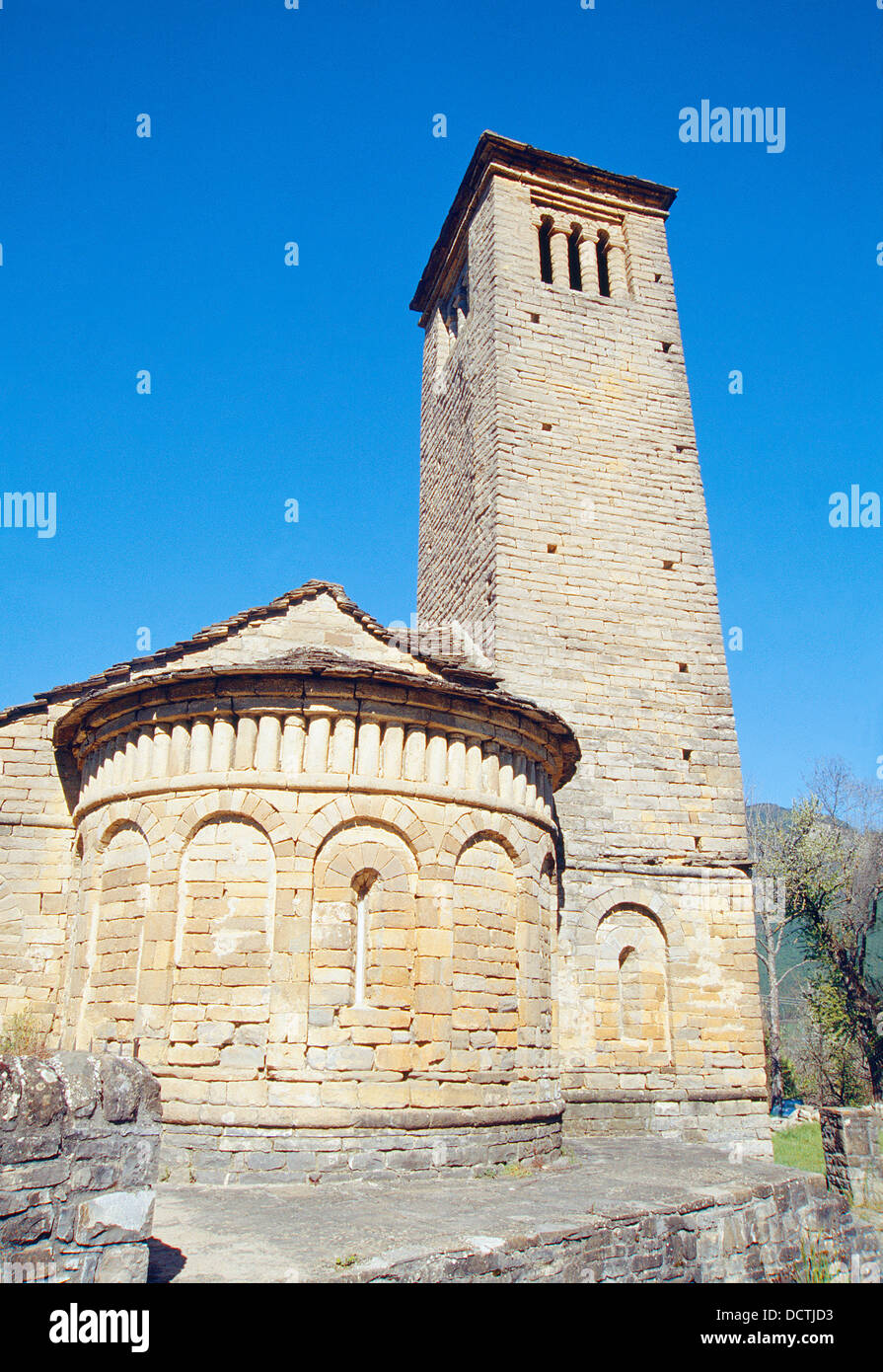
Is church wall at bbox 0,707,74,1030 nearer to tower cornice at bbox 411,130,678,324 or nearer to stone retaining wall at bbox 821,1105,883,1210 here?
stone retaining wall at bbox 821,1105,883,1210

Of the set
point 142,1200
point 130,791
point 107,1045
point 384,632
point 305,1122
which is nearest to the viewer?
point 142,1200

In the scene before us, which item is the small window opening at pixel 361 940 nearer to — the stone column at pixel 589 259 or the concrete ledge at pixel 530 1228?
the concrete ledge at pixel 530 1228

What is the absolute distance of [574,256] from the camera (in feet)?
61.7

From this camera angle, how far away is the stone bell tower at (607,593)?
1305 cm

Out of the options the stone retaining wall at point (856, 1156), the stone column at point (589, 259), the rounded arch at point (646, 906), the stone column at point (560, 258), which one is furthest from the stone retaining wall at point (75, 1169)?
the stone column at point (589, 259)

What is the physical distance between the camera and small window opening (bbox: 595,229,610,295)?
61.0ft

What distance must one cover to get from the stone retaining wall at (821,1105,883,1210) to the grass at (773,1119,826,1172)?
14.6 ft

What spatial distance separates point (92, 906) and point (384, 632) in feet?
16.1

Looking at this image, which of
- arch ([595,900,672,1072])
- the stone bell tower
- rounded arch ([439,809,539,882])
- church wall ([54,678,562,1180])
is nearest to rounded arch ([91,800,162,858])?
church wall ([54,678,562,1180])

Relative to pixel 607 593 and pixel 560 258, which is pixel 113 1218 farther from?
pixel 560 258

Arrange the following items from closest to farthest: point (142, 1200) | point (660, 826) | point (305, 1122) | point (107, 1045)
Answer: point (142, 1200)
point (305, 1122)
point (107, 1045)
point (660, 826)

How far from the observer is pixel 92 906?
10.2 m
